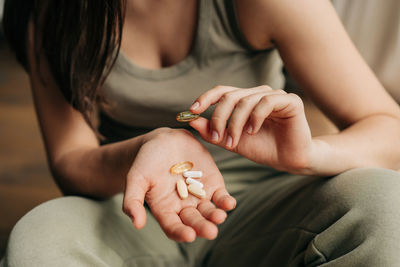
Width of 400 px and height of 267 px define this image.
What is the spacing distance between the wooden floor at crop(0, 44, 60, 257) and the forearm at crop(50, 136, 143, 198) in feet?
1.80

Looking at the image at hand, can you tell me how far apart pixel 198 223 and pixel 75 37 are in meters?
0.50

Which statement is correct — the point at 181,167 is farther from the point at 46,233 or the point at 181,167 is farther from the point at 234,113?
the point at 46,233

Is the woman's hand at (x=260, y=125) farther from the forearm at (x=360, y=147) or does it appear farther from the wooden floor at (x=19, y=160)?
the wooden floor at (x=19, y=160)

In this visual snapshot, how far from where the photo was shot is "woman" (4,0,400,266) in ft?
1.92

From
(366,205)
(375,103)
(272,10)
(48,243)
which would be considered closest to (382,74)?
(375,103)

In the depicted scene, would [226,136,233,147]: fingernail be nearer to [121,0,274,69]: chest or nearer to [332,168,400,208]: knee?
[332,168,400,208]: knee

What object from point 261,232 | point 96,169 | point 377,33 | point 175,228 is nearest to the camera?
point 175,228

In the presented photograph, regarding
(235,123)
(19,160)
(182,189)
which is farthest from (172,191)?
(19,160)

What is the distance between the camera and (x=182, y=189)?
599 millimetres

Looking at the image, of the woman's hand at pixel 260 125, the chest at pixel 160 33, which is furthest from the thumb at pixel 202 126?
the chest at pixel 160 33

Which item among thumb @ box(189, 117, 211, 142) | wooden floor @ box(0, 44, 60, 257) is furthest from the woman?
wooden floor @ box(0, 44, 60, 257)

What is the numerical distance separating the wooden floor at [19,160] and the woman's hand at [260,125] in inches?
39.7

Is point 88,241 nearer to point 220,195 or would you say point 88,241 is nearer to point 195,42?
point 220,195

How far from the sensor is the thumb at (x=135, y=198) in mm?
512
